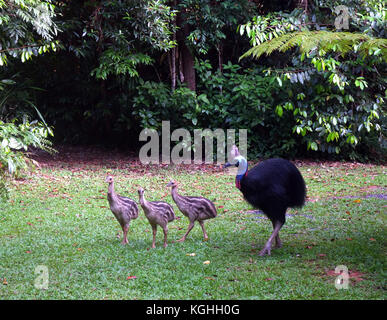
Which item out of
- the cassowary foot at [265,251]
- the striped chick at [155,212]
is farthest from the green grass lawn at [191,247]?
the striped chick at [155,212]

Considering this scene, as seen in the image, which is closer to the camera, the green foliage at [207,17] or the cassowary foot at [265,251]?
the cassowary foot at [265,251]

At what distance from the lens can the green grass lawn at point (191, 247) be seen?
16.9ft

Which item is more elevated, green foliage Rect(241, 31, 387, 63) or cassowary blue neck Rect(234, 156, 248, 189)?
green foliage Rect(241, 31, 387, 63)

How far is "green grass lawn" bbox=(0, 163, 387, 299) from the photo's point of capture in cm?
514

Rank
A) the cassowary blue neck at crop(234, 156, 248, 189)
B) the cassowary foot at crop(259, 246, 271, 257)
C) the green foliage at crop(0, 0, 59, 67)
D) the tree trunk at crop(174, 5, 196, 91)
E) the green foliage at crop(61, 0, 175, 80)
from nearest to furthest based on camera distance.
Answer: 1. the cassowary blue neck at crop(234, 156, 248, 189)
2. the cassowary foot at crop(259, 246, 271, 257)
3. the green foliage at crop(0, 0, 59, 67)
4. the green foliage at crop(61, 0, 175, 80)
5. the tree trunk at crop(174, 5, 196, 91)

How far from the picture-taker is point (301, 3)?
13.1 metres

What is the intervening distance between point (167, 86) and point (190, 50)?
1122mm

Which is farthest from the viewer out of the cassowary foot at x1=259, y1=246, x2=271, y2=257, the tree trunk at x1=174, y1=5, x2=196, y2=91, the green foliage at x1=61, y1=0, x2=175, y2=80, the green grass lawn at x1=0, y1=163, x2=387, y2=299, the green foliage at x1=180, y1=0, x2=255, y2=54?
the tree trunk at x1=174, y1=5, x2=196, y2=91

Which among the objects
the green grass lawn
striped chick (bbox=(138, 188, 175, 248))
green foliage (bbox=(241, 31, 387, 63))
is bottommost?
the green grass lawn

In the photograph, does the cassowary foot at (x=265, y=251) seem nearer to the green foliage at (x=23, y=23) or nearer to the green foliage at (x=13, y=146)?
the green foliage at (x=13, y=146)

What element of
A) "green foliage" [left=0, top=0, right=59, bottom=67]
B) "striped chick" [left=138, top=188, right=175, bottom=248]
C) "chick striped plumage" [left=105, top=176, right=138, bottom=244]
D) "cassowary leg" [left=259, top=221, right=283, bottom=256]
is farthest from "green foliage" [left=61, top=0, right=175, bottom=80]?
"cassowary leg" [left=259, top=221, right=283, bottom=256]

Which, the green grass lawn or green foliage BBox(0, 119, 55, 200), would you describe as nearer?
the green grass lawn

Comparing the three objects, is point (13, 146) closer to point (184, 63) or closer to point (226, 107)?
point (184, 63)

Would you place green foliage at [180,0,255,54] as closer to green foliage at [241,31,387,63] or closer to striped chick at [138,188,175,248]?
green foliage at [241,31,387,63]
